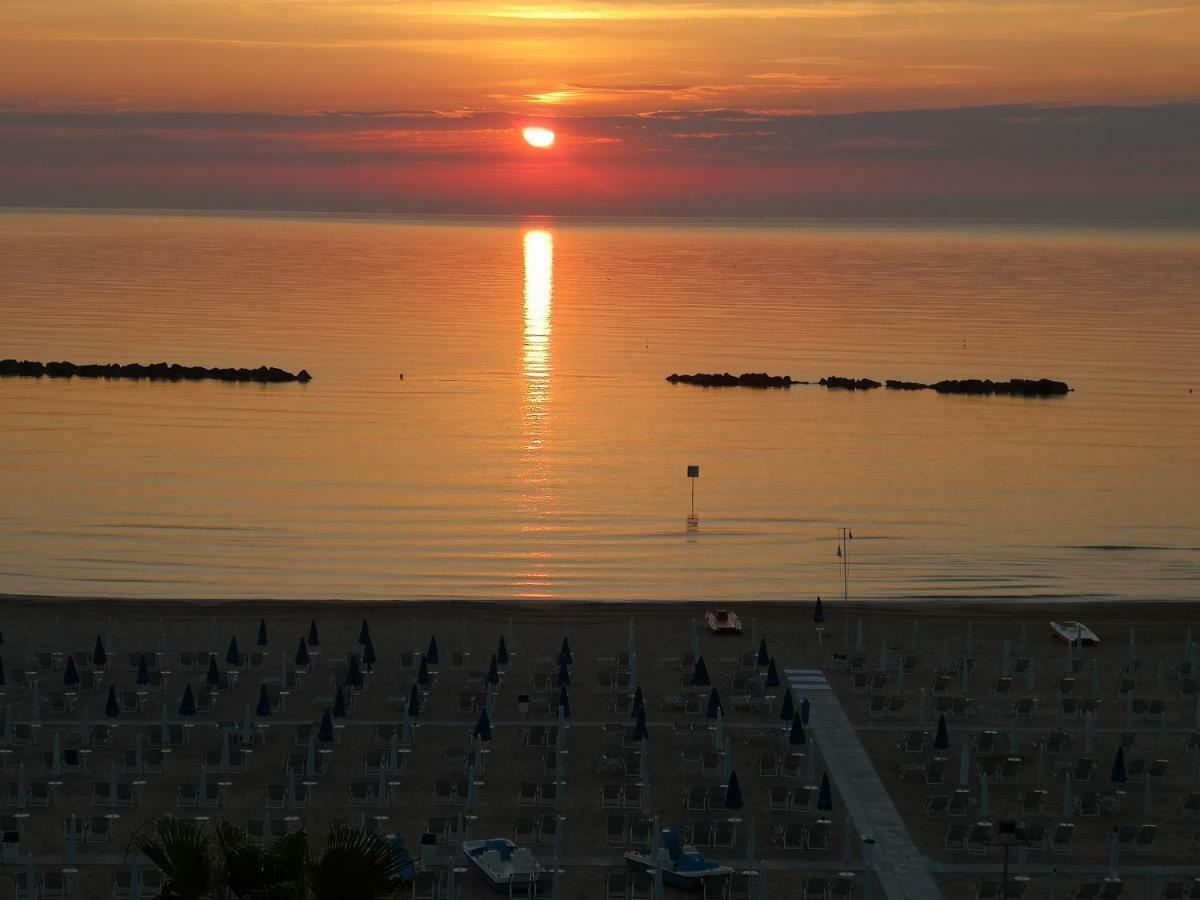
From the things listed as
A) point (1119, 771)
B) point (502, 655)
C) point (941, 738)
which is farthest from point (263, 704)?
point (1119, 771)

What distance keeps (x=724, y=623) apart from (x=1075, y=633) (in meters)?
7.65

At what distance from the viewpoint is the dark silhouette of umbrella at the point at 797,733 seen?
93.7 ft

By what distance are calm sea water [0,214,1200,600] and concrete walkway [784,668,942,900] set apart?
16131 mm

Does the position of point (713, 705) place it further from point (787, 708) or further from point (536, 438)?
point (536, 438)

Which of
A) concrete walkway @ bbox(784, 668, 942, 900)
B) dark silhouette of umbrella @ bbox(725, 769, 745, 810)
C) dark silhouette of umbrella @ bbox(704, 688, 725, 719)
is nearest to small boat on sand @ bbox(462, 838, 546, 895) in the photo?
dark silhouette of umbrella @ bbox(725, 769, 745, 810)

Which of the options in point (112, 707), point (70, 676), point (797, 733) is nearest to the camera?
point (797, 733)

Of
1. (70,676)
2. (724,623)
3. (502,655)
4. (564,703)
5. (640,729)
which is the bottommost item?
(640,729)

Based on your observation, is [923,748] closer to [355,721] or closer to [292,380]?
[355,721]

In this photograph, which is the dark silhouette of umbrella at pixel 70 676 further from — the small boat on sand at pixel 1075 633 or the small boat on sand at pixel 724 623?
the small boat on sand at pixel 1075 633

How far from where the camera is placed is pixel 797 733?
28562 mm

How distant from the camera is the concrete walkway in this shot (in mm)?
23609

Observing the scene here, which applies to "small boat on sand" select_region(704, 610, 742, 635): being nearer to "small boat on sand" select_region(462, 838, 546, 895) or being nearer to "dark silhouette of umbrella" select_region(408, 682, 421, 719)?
"dark silhouette of umbrella" select_region(408, 682, 421, 719)

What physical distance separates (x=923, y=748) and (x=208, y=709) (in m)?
13.0

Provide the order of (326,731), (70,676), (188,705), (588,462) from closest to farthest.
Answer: (326,731)
(188,705)
(70,676)
(588,462)
